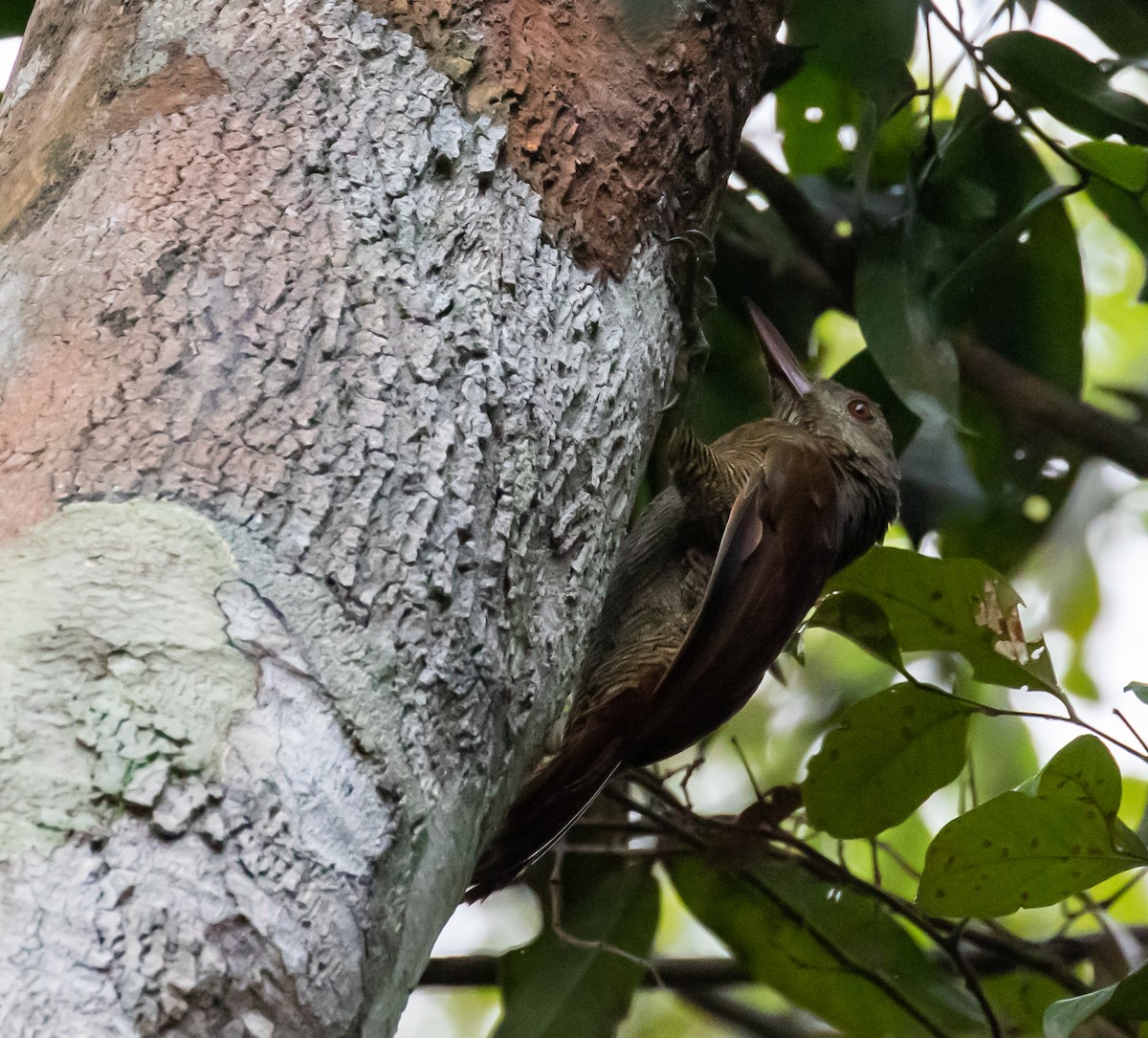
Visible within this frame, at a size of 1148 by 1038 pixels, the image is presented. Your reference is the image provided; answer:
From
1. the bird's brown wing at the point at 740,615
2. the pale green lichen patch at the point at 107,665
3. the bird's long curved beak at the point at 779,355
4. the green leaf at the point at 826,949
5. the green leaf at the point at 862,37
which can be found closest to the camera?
the pale green lichen patch at the point at 107,665

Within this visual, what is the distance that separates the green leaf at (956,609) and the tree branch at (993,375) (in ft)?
2.73

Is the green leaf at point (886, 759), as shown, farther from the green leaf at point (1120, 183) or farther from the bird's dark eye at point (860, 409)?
the green leaf at point (1120, 183)

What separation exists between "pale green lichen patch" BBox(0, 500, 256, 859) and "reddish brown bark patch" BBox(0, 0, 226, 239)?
39 centimetres

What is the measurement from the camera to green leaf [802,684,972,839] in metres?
1.90

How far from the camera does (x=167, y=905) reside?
0.78 metres

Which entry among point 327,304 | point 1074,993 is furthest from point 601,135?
point 1074,993

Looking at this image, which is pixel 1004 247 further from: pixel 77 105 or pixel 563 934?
pixel 77 105

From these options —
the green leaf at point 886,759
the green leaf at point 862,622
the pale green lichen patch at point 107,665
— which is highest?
the pale green lichen patch at point 107,665

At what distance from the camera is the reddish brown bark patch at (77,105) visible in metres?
1.18

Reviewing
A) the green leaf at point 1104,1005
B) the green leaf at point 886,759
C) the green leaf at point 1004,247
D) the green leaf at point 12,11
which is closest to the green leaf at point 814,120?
the green leaf at point 1004,247

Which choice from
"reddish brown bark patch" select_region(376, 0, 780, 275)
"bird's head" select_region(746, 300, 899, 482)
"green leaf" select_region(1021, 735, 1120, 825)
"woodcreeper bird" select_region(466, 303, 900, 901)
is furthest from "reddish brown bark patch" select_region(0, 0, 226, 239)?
"bird's head" select_region(746, 300, 899, 482)

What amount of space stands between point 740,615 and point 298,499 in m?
0.98

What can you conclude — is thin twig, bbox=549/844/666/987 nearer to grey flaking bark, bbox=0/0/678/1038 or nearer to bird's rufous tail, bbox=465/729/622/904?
bird's rufous tail, bbox=465/729/622/904

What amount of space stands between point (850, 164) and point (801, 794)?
134cm
